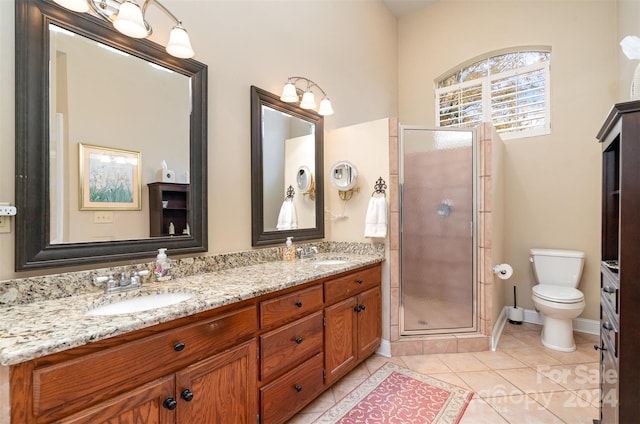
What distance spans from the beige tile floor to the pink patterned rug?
0.06 meters

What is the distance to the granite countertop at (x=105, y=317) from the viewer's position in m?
0.80

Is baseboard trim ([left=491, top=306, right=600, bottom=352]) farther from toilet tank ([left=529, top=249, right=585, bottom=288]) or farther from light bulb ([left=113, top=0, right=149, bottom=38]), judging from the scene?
light bulb ([left=113, top=0, right=149, bottom=38])

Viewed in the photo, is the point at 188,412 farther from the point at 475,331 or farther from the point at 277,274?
the point at 475,331

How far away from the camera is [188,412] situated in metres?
1.12

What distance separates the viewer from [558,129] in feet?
9.57

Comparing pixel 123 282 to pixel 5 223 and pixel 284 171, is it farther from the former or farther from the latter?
pixel 284 171

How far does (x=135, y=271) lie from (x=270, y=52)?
178cm

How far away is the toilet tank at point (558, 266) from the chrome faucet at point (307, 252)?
2253 millimetres

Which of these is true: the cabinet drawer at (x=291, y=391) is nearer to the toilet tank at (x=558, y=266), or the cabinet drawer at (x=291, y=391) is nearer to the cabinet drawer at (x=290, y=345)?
the cabinet drawer at (x=290, y=345)

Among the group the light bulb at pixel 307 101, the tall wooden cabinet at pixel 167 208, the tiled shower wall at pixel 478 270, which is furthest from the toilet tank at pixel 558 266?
the tall wooden cabinet at pixel 167 208

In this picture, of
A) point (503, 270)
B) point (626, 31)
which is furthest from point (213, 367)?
point (626, 31)

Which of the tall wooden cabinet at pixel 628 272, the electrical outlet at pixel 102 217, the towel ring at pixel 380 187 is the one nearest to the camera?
the tall wooden cabinet at pixel 628 272

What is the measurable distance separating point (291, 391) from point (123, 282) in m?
1.03

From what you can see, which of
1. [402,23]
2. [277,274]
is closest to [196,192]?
[277,274]
